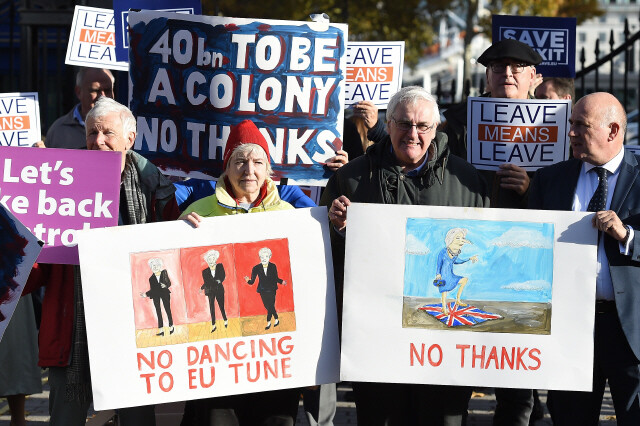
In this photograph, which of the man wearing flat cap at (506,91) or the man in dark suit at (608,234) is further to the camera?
the man wearing flat cap at (506,91)

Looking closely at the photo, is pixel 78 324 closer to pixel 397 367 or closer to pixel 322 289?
pixel 322 289

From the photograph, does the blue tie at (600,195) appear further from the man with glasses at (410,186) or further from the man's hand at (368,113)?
the man's hand at (368,113)

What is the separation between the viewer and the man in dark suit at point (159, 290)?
190 inches

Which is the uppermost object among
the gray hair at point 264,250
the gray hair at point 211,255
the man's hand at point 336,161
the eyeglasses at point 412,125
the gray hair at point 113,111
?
the gray hair at point 113,111

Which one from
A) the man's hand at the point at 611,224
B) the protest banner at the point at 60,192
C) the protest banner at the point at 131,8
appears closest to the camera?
the man's hand at the point at 611,224

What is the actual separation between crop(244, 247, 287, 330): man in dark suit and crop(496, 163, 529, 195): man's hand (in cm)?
129

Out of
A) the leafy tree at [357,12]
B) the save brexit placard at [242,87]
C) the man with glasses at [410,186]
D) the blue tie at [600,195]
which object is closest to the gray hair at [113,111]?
the save brexit placard at [242,87]

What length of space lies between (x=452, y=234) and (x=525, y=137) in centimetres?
111

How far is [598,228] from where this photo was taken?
15.5 ft

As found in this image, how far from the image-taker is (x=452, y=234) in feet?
15.8

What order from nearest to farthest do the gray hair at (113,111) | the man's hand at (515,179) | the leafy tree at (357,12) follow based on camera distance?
the gray hair at (113,111) < the man's hand at (515,179) < the leafy tree at (357,12)

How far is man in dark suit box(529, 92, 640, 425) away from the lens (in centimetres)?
479

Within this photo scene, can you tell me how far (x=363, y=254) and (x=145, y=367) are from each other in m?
1.11

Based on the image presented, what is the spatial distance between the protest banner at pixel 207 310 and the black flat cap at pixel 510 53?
1.75 m
